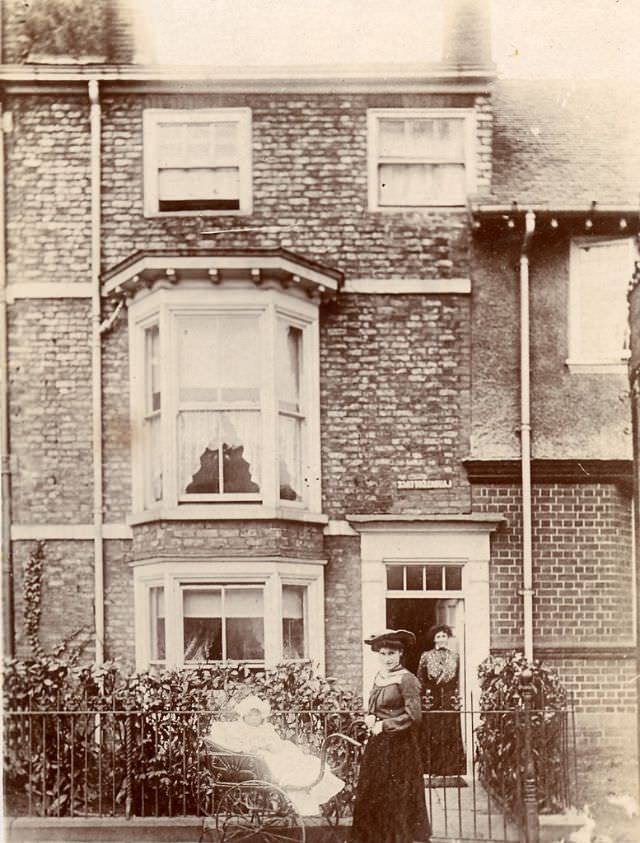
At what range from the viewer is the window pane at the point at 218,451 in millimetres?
9516

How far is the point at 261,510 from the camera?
372 inches

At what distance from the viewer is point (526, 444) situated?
9.52m

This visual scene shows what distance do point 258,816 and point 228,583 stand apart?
223 cm

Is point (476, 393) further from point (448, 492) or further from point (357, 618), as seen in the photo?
point (357, 618)

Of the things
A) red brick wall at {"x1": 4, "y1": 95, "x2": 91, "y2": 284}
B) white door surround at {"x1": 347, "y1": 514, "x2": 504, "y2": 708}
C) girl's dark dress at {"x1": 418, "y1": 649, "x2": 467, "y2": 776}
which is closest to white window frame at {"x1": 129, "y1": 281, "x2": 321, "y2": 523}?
white door surround at {"x1": 347, "y1": 514, "x2": 504, "y2": 708}

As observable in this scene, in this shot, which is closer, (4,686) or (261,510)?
(4,686)

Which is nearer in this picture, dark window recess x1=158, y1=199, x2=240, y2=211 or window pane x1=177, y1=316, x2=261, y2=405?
window pane x1=177, y1=316, x2=261, y2=405

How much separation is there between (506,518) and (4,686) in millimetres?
4324

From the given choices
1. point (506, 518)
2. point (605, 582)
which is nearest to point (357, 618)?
point (506, 518)

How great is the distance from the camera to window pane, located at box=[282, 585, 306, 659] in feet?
31.3

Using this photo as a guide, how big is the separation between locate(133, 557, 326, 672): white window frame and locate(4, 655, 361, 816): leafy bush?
511 mm

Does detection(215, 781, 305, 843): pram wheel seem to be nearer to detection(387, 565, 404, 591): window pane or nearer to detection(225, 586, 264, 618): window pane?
detection(225, 586, 264, 618): window pane

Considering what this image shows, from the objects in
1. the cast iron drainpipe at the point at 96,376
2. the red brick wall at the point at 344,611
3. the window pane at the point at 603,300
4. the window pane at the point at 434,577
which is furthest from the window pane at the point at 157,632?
the window pane at the point at 603,300

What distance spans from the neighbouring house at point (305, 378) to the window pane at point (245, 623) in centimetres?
2
